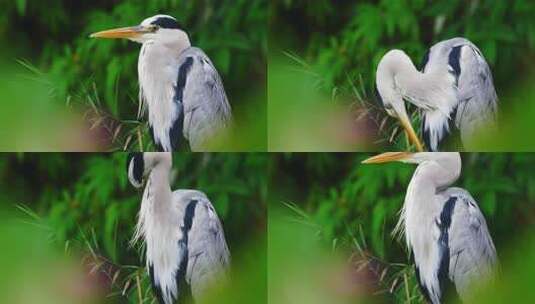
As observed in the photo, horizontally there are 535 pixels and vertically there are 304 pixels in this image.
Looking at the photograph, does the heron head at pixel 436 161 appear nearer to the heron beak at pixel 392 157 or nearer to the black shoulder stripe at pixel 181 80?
the heron beak at pixel 392 157

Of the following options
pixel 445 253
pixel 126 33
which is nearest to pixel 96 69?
pixel 126 33

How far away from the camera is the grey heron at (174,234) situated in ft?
8.69

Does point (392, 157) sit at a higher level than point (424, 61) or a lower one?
lower

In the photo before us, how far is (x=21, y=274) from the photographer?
2674mm

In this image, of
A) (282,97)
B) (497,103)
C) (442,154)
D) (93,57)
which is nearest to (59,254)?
(93,57)

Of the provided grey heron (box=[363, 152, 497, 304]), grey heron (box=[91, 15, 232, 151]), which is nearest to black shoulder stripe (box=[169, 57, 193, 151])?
grey heron (box=[91, 15, 232, 151])

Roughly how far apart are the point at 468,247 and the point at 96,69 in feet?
3.67

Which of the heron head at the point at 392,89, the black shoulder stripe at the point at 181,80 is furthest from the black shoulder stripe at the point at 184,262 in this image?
the heron head at the point at 392,89

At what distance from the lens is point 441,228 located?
260 centimetres

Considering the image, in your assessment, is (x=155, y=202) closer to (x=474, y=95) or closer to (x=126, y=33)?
(x=126, y=33)

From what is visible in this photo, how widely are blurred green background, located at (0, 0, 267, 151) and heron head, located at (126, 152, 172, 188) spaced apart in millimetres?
33

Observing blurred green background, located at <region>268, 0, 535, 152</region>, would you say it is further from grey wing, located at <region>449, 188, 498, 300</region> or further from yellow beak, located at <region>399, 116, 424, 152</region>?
grey wing, located at <region>449, 188, 498, 300</region>

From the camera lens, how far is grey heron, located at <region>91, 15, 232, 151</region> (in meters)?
2.65

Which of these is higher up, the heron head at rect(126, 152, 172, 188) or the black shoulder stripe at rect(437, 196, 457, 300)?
the heron head at rect(126, 152, 172, 188)
